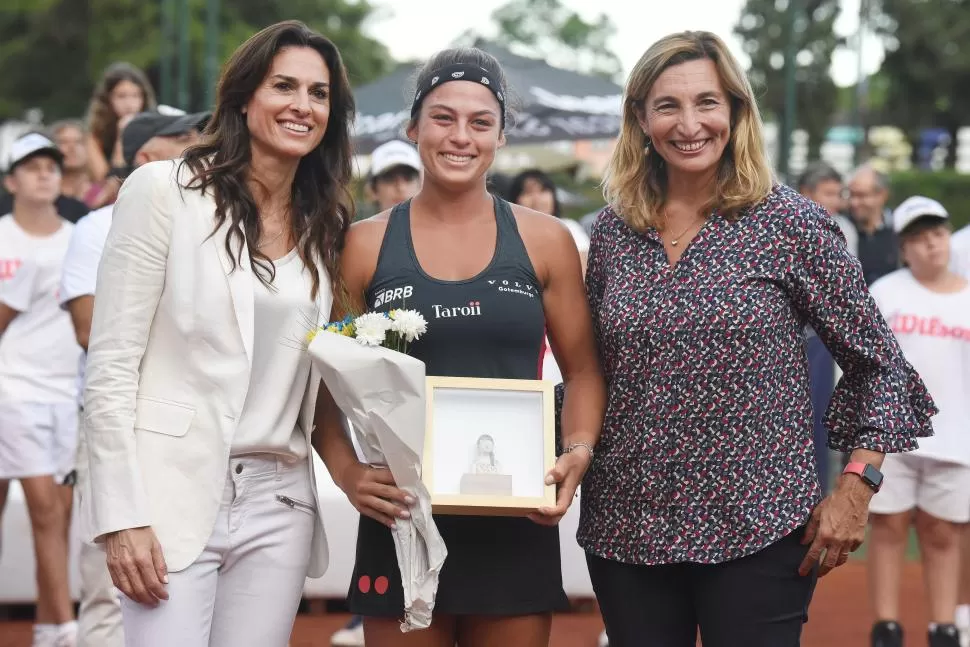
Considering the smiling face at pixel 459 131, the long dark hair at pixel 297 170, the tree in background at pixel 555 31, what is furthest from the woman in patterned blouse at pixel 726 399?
the tree in background at pixel 555 31

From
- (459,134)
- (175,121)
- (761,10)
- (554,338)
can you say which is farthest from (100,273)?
(761,10)

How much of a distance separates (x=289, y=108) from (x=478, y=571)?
4.35 feet

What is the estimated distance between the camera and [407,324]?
343cm

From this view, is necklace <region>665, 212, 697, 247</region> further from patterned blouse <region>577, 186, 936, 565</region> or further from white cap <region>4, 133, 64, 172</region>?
white cap <region>4, 133, 64, 172</region>

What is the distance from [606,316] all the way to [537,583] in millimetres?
740

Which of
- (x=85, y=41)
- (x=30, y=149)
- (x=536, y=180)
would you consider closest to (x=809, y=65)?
(x=85, y=41)

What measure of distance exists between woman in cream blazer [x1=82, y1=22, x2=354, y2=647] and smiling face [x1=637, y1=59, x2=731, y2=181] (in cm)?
96

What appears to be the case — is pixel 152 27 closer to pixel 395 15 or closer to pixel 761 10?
pixel 395 15

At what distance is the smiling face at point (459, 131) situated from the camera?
3764 millimetres

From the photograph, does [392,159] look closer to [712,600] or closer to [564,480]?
[564,480]

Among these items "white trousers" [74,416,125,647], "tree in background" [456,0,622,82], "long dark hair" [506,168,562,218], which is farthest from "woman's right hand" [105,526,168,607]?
"tree in background" [456,0,622,82]

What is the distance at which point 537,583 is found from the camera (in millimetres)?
3732

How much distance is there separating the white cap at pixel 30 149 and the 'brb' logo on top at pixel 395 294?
4141 mm

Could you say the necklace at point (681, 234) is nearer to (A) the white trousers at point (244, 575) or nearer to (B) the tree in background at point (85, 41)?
(A) the white trousers at point (244, 575)
